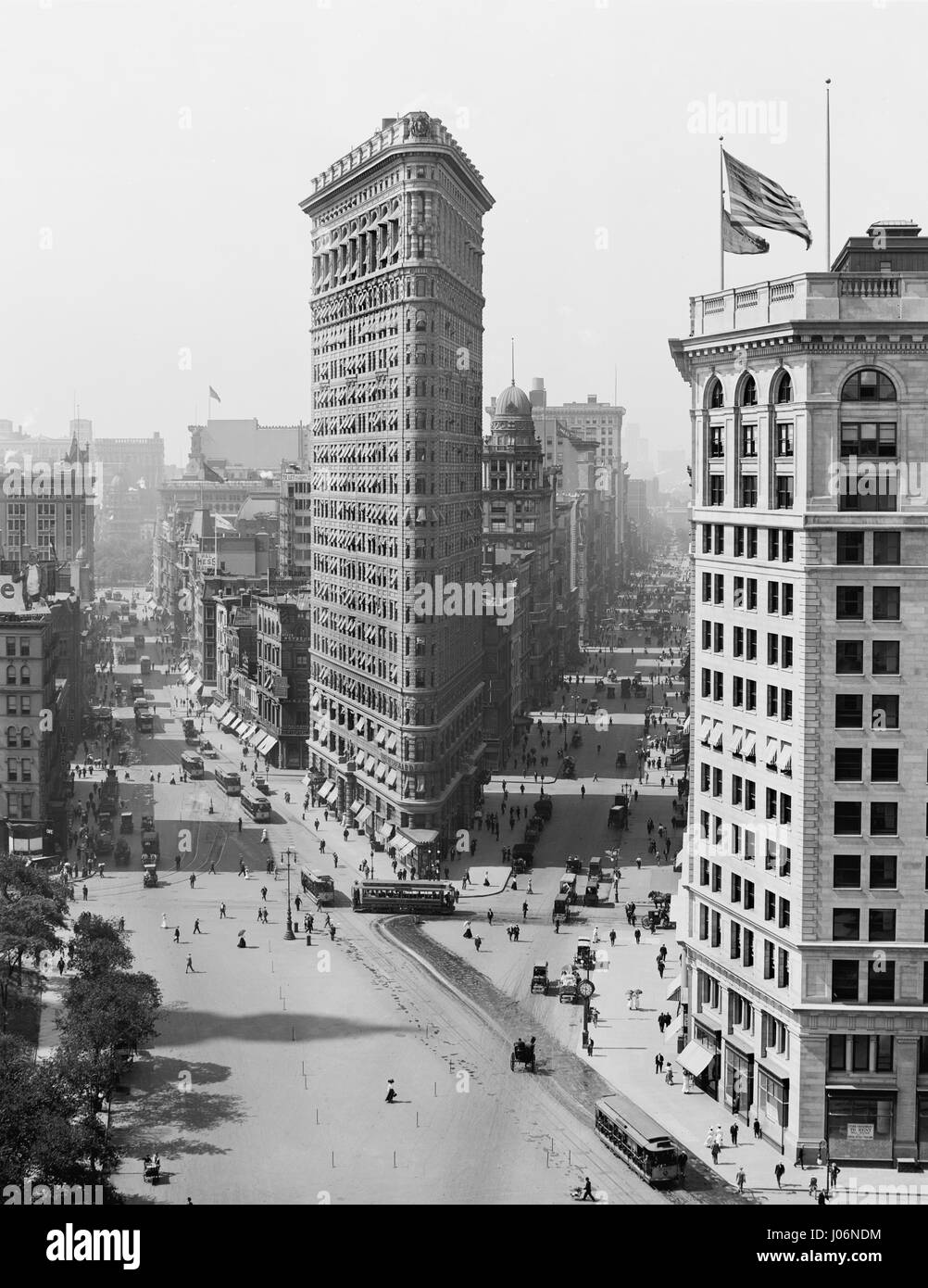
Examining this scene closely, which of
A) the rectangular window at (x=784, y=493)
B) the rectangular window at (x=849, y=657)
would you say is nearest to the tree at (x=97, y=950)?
the rectangular window at (x=849, y=657)

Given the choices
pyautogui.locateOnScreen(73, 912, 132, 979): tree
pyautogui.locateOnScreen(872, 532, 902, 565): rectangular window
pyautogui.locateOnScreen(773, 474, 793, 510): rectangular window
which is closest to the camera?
pyautogui.locateOnScreen(872, 532, 902, 565): rectangular window

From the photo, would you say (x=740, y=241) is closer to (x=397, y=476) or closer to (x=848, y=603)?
(x=848, y=603)

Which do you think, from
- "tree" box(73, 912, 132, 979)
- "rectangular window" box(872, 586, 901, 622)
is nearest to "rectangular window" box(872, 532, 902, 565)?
"rectangular window" box(872, 586, 901, 622)

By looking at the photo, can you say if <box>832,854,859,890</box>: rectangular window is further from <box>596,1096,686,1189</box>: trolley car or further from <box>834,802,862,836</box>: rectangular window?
<box>596,1096,686,1189</box>: trolley car

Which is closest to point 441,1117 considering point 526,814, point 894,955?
point 894,955

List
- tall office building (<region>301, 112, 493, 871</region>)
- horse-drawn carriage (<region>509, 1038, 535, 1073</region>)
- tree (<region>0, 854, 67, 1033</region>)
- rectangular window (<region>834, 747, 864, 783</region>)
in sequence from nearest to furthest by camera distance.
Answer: rectangular window (<region>834, 747, 864, 783</region>)
tree (<region>0, 854, 67, 1033</region>)
horse-drawn carriage (<region>509, 1038, 535, 1073</region>)
tall office building (<region>301, 112, 493, 871</region>)

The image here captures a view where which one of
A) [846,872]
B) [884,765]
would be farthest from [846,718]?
[846,872]
